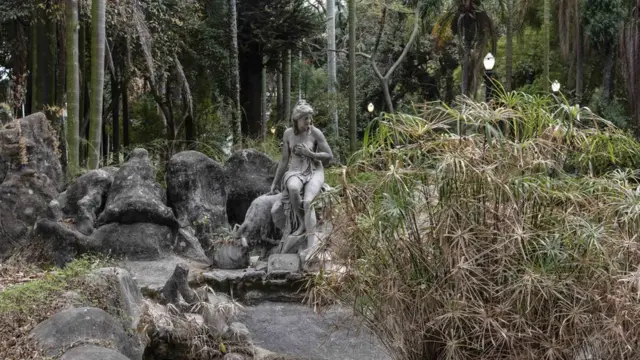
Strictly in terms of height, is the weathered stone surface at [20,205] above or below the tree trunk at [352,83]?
below

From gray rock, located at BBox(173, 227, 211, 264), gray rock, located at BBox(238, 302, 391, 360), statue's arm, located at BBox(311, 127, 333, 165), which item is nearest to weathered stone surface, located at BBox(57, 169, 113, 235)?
gray rock, located at BBox(173, 227, 211, 264)

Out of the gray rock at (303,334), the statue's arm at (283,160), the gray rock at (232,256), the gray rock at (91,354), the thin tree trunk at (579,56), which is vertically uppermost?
the thin tree trunk at (579,56)

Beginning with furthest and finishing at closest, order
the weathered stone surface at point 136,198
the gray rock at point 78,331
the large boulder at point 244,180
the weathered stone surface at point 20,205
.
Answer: the large boulder at point 244,180 < the weathered stone surface at point 136,198 < the weathered stone surface at point 20,205 < the gray rock at point 78,331

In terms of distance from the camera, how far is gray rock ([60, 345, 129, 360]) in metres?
5.00

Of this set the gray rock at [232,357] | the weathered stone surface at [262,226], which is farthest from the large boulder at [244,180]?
the gray rock at [232,357]

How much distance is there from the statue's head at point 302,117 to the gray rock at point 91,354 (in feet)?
14.2

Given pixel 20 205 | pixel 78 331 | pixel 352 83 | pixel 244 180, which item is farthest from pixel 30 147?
pixel 352 83

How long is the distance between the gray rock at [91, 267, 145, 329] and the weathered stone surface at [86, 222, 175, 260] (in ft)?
8.29

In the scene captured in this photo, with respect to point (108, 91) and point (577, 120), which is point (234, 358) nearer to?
point (577, 120)

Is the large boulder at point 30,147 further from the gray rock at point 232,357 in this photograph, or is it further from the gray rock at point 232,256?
the gray rock at point 232,357

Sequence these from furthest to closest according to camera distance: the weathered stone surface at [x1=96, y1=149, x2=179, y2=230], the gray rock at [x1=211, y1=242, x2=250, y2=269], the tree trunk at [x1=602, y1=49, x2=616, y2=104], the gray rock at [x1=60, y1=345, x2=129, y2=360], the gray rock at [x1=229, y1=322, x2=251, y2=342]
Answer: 1. the tree trunk at [x1=602, y1=49, x2=616, y2=104]
2. the weathered stone surface at [x1=96, y1=149, x2=179, y2=230]
3. the gray rock at [x1=211, y1=242, x2=250, y2=269]
4. the gray rock at [x1=229, y1=322, x2=251, y2=342]
5. the gray rock at [x1=60, y1=345, x2=129, y2=360]

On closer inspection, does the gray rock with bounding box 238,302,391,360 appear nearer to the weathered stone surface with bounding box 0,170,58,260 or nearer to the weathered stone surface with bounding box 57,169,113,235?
the weathered stone surface with bounding box 57,169,113,235

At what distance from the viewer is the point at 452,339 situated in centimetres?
530

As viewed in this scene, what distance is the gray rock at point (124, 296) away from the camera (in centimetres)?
646
